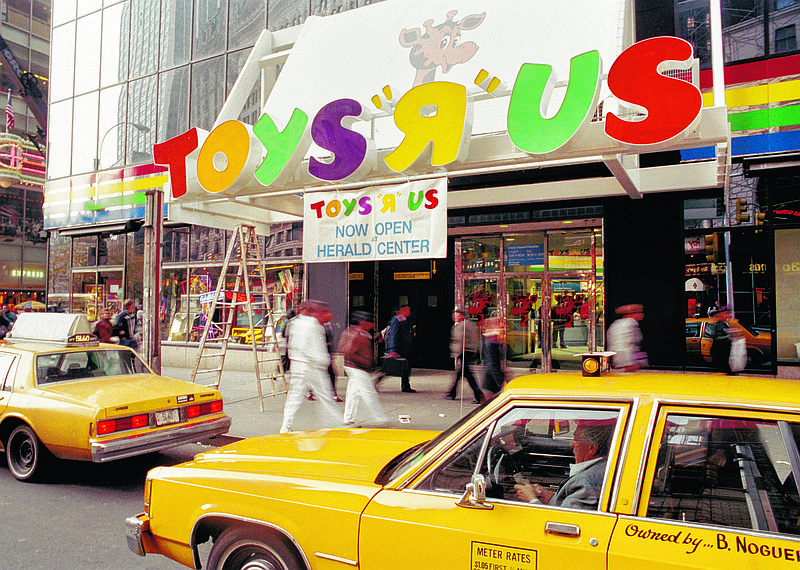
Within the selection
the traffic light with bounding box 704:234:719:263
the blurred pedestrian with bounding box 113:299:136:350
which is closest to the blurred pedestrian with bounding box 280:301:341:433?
the traffic light with bounding box 704:234:719:263

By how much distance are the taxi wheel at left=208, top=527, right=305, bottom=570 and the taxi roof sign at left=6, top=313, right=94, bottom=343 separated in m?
4.86

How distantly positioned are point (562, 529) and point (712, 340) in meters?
8.42

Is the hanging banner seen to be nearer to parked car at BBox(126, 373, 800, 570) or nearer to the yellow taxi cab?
the yellow taxi cab

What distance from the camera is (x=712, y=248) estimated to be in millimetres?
9461

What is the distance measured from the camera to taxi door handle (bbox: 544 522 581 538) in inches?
86.4

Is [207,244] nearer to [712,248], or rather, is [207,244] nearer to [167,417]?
[167,417]

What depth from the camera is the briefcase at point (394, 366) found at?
10445 millimetres

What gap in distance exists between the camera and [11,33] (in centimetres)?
3328

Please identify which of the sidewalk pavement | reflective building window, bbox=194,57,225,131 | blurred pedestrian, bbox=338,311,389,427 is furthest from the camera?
reflective building window, bbox=194,57,225,131

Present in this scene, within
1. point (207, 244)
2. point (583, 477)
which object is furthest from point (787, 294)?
point (207, 244)

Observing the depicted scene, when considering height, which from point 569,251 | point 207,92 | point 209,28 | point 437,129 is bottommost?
point 569,251

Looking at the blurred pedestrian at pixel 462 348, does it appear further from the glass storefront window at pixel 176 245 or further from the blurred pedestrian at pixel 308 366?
the glass storefront window at pixel 176 245

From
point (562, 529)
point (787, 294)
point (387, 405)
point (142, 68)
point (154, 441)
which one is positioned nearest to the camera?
point (562, 529)

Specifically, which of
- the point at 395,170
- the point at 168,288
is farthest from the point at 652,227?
the point at 168,288
